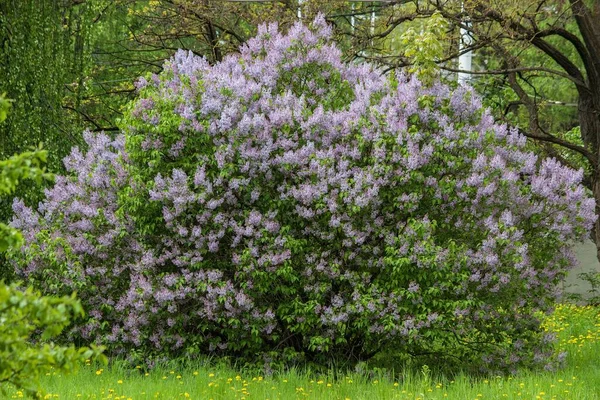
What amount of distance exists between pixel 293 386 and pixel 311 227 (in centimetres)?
149

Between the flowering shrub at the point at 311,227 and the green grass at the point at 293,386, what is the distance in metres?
0.43

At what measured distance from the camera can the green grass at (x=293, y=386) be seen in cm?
702

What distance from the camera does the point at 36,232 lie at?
932 centimetres

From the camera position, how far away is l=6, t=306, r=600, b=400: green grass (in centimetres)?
702

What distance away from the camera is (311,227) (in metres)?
8.46

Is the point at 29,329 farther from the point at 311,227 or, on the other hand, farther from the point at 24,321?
the point at 311,227

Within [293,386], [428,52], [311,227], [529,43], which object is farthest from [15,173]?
[529,43]

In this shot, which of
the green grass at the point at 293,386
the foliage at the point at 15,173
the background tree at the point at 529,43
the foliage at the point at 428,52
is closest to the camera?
the foliage at the point at 15,173

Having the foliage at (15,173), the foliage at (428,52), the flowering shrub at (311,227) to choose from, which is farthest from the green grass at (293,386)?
the foliage at (15,173)

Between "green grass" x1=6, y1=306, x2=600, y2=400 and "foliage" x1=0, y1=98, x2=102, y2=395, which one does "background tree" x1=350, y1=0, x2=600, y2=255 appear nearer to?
"green grass" x1=6, y1=306, x2=600, y2=400

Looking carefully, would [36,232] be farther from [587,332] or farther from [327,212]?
[587,332]

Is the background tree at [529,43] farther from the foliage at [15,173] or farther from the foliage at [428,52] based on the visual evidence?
the foliage at [15,173]

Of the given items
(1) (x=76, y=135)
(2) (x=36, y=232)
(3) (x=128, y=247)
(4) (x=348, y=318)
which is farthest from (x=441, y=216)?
(1) (x=76, y=135)

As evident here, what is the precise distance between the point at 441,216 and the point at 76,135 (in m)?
4.46
